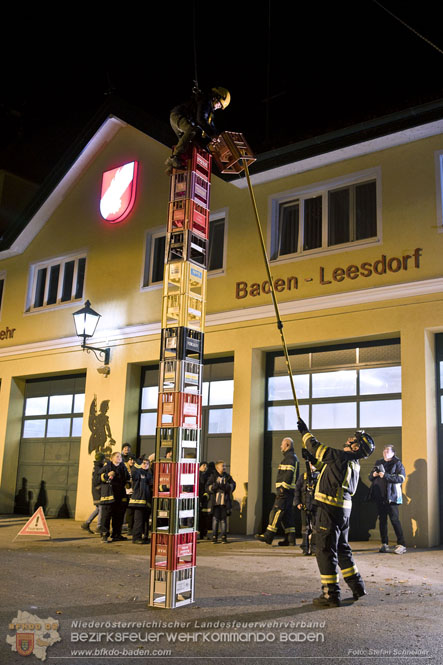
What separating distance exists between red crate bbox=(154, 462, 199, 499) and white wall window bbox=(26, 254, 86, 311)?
12532 millimetres

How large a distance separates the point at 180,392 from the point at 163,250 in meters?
10.5

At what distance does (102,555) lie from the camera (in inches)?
432

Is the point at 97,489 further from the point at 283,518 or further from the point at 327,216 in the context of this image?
the point at 327,216

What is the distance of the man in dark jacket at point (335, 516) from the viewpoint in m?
7.43

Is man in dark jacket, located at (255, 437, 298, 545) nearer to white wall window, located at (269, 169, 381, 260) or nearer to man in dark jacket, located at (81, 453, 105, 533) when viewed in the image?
man in dark jacket, located at (81, 453, 105, 533)

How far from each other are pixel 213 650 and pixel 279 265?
412 inches

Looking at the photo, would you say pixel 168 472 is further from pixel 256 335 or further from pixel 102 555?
pixel 256 335

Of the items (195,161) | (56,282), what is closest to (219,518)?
(195,161)

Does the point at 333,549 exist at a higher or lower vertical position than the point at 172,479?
lower

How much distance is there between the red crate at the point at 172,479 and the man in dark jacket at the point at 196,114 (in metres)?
3.75

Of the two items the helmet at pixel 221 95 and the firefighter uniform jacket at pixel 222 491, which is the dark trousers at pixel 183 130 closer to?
the helmet at pixel 221 95

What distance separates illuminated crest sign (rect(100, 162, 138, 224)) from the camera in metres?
18.4

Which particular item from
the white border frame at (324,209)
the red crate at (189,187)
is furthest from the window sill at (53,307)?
the red crate at (189,187)

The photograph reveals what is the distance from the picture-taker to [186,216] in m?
8.07
